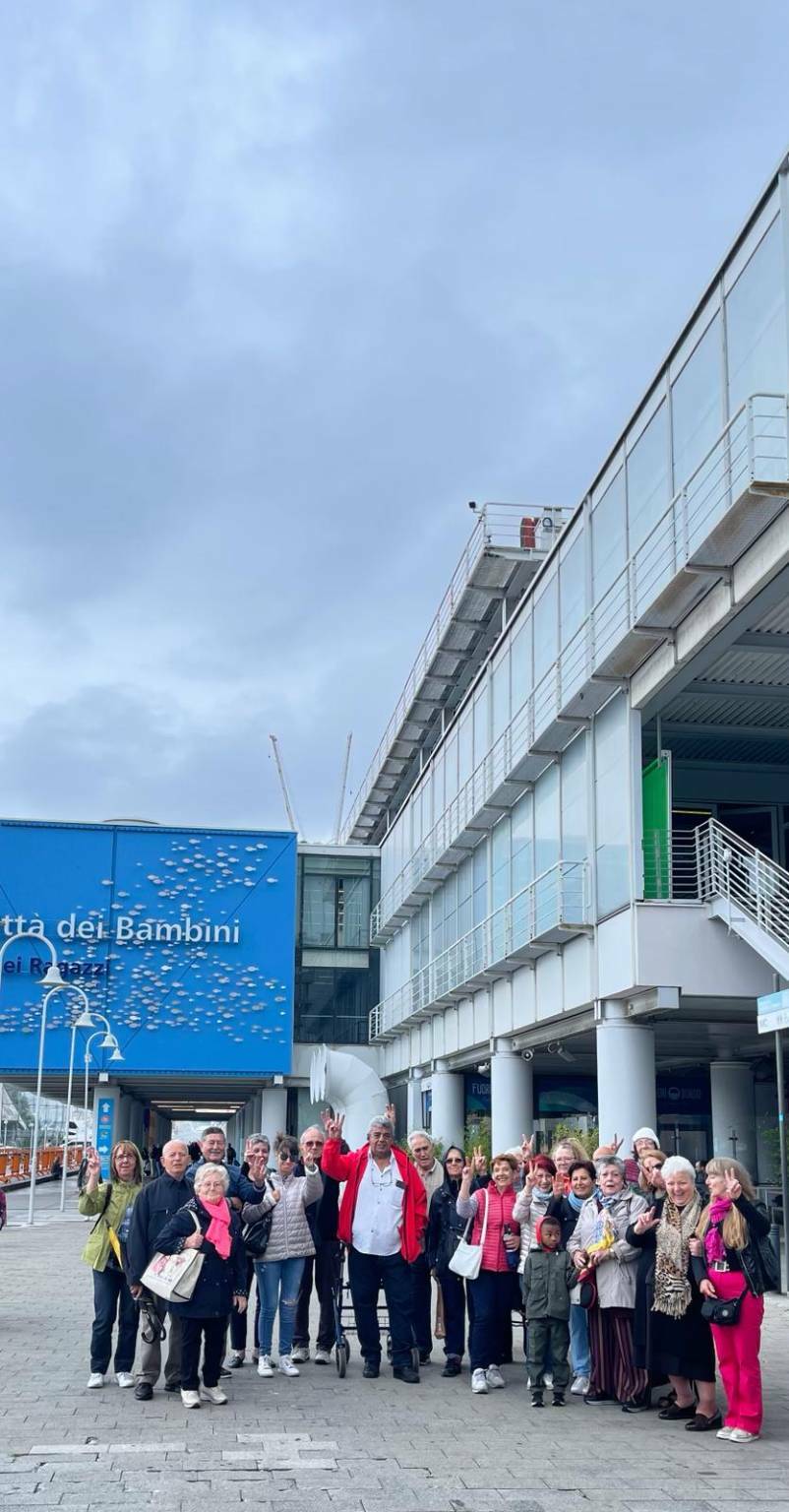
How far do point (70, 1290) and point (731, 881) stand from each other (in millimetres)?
9582

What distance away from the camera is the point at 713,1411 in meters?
8.91

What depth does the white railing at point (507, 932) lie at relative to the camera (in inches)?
868

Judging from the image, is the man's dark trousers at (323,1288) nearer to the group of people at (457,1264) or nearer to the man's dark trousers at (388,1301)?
the group of people at (457,1264)

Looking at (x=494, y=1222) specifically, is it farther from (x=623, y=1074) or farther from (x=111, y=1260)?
(x=623, y=1074)

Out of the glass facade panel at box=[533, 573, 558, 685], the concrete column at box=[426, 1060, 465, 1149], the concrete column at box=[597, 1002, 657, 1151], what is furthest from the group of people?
the concrete column at box=[426, 1060, 465, 1149]

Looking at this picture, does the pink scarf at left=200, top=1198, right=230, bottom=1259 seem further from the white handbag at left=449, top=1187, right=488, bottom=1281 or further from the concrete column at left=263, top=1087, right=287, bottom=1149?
the concrete column at left=263, top=1087, right=287, bottom=1149

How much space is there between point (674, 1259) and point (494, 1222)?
183 centimetres

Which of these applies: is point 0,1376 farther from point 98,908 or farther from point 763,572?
point 98,908

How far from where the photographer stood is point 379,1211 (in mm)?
10797

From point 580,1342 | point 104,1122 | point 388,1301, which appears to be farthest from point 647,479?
point 104,1122

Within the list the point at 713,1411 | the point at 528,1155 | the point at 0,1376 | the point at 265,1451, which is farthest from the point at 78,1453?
the point at 528,1155

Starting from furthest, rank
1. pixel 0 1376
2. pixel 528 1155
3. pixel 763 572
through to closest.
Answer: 1. pixel 763 572
2. pixel 528 1155
3. pixel 0 1376

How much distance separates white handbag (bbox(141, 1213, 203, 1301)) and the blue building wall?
113 feet

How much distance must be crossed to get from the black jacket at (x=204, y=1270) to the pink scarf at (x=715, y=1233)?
298cm
